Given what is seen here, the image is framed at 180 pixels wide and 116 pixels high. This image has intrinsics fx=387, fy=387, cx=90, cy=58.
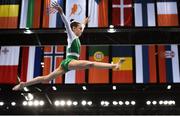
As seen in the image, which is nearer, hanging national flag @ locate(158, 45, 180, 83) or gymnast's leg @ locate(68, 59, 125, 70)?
gymnast's leg @ locate(68, 59, 125, 70)

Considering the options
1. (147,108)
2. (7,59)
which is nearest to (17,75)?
(7,59)

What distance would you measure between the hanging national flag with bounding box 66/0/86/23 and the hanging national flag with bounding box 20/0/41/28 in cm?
112

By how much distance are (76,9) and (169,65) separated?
152 inches

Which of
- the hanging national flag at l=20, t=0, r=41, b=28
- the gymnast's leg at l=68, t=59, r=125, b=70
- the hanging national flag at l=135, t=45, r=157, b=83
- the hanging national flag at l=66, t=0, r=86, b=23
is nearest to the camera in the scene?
the gymnast's leg at l=68, t=59, r=125, b=70

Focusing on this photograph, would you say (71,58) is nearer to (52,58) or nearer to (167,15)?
(52,58)

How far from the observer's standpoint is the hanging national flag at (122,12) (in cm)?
1373

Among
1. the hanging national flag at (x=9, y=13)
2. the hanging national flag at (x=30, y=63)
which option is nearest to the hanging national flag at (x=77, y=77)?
the hanging national flag at (x=30, y=63)

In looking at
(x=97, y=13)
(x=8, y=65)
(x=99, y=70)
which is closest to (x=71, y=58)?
(x=97, y=13)

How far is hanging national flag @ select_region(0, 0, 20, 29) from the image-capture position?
14.0 metres

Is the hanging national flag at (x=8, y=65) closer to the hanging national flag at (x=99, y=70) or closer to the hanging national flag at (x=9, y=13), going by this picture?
the hanging national flag at (x=9, y=13)

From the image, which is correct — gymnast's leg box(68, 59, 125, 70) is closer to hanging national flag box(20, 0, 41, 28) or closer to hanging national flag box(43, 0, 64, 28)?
hanging national flag box(43, 0, 64, 28)

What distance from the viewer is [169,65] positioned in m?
13.9

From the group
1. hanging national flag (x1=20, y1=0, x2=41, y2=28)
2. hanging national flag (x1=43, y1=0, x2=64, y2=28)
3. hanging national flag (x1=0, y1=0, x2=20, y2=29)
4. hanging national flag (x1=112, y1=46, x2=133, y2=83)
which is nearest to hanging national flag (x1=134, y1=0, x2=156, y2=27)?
hanging national flag (x1=112, y1=46, x2=133, y2=83)

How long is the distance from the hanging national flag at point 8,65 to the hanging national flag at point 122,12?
3854 millimetres
